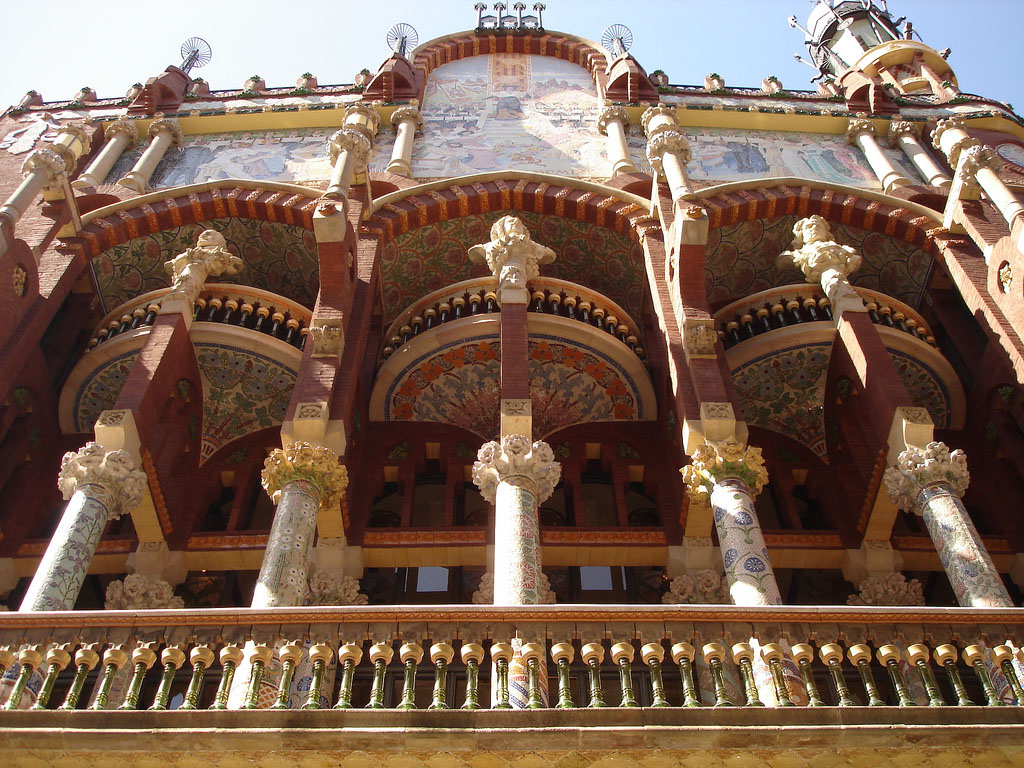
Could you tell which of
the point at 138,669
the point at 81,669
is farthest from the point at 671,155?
the point at 81,669

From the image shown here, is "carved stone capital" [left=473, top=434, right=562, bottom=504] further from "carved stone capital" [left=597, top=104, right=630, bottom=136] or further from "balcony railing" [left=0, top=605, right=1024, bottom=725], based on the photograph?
"carved stone capital" [left=597, top=104, right=630, bottom=136]

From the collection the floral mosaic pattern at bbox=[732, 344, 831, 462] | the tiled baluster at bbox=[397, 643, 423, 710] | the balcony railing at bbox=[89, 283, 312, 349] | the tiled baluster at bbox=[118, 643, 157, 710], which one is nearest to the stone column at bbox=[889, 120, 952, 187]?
the floral mosaic pattern at bbox=[732, 344, 831, 462]

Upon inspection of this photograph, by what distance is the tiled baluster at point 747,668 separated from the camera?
560 cm

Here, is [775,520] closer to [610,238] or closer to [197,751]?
[610,238]

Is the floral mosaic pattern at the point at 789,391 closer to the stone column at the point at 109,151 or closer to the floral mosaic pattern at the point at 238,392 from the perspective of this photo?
the floral mosaic pattern at the point at 238,392

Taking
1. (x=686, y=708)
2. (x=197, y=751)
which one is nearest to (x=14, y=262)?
(x=197, y=751)

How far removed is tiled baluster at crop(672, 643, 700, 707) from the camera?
5.64 m

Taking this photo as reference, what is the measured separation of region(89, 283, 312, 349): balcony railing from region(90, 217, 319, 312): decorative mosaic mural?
1105mm

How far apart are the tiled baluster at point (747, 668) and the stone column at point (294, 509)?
3.22 metres

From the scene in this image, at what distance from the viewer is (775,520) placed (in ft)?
37.7

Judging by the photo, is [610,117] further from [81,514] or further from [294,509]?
[81,514]

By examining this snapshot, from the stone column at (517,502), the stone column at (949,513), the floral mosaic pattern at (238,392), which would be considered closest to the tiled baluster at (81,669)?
the stone column at (517,502)

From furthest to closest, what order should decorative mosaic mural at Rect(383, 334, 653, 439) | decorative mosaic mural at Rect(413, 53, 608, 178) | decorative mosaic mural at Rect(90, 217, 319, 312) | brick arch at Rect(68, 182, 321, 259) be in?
1. decorative mosaic mural at Rect(413, 53, 608, 178)
2. decorative mosaic mural at Rect(90, 217, 319, 312)
3. brick arch at Rect(68, 182, 321, 259)
4. decorative mosaic mural at Rect(383, 334, 653, 439)

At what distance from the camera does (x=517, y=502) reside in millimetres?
7891
